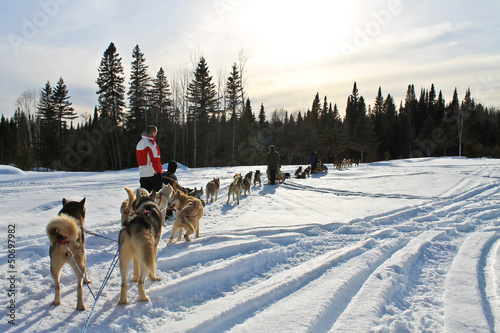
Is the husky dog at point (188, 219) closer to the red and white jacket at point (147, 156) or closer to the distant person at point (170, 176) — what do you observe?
the red and white jacket at point (147, 156)

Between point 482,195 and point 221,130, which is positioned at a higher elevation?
point 221,130

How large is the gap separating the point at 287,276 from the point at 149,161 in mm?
3770

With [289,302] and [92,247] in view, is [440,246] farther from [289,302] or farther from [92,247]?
[92,247]

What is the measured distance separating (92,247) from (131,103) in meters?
33.0

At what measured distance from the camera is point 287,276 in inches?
135

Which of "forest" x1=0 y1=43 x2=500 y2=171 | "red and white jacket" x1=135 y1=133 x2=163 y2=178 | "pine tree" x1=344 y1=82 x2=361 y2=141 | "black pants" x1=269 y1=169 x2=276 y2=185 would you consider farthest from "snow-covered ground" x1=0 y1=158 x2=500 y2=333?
"pine tree" x1=344 y1=82 x2=361 y2=141

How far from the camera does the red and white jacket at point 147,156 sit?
5.70 meters

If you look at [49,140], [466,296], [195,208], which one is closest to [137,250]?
[195,208]

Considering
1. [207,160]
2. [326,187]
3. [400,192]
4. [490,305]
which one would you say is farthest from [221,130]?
[490,305]

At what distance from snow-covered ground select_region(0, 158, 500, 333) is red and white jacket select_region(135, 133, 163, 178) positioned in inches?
49.6

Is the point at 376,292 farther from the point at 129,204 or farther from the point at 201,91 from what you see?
the point at 201,91

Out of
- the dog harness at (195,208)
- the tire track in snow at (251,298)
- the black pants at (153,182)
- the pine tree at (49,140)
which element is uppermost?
the pine tree at (49,140)

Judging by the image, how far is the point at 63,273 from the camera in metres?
3.43

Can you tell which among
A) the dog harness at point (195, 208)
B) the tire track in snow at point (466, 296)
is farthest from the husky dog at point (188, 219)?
the tire track in snow at point (466, 296)
